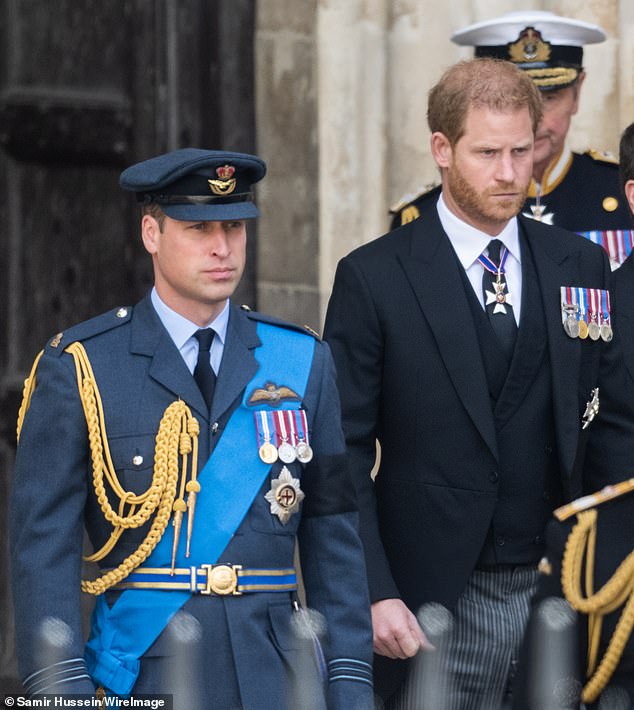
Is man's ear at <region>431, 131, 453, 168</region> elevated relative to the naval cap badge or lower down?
A: elevated

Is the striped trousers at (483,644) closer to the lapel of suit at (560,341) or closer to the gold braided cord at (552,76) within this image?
the lapel of suit at (560,341)

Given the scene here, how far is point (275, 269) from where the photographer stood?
22.6 ft

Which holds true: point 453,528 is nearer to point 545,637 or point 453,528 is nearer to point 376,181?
point 545,637

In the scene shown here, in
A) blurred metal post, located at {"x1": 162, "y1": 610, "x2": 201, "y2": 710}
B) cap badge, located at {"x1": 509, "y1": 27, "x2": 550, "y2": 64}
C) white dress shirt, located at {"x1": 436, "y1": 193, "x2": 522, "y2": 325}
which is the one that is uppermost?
cap badge, located at {"x1": 509, "y1": 27, "x2": 550, "y2": 64}

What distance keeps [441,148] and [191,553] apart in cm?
129

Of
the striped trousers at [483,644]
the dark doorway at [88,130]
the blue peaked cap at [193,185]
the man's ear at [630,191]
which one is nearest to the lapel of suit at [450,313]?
the striped trousers at [483,644]

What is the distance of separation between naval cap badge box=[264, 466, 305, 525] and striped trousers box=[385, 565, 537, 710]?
683 millimetres

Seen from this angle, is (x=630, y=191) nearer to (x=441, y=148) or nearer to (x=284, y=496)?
(x=441, y=148)

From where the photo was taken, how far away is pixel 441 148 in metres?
4.80

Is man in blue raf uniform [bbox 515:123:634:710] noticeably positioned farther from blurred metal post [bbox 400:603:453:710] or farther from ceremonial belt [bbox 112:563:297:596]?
blurred metal post [bbox 400:603:453:710]

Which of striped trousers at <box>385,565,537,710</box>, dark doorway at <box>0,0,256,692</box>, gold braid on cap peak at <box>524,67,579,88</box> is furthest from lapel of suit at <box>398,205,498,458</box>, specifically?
dark doorway at <box>0,0,256,692</box>

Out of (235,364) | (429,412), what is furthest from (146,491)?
(429,412)

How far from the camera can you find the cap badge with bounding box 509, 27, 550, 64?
5.90 metres

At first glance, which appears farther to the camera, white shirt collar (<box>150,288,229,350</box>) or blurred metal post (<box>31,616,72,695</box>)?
white shirt collar (<box>150,288,229,350</box>)
